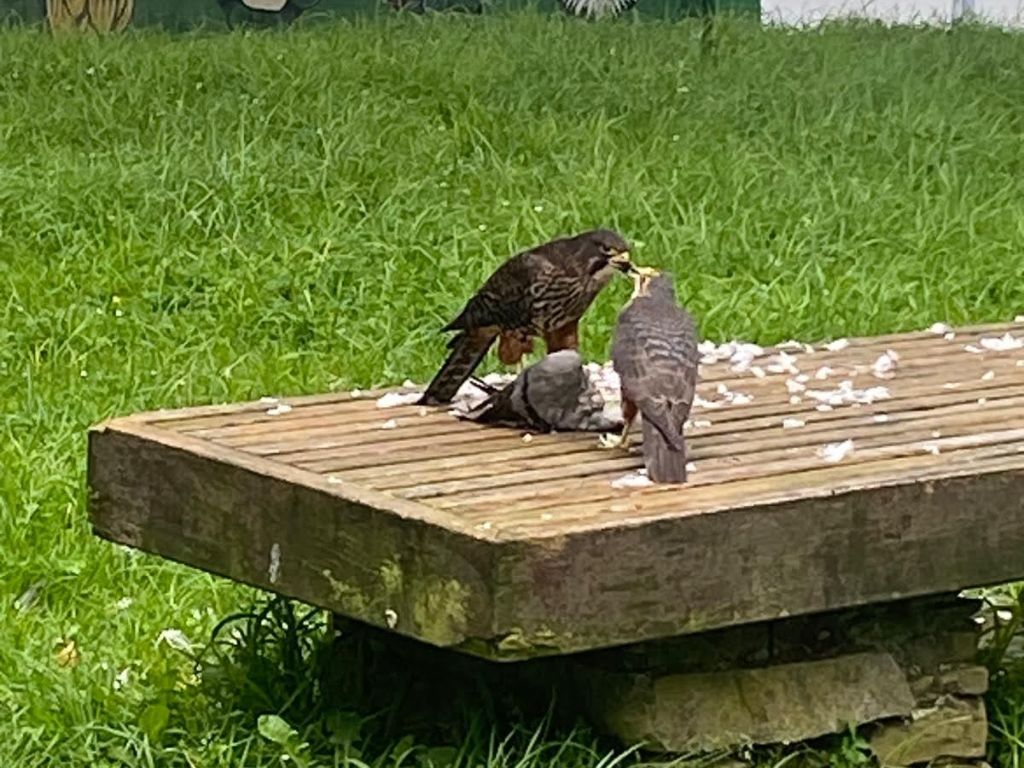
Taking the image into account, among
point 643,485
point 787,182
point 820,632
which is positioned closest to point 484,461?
point 643,485

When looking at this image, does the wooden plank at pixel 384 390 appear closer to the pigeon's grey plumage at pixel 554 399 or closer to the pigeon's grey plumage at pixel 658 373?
the pigeon's grey plumage at pixel 554 399

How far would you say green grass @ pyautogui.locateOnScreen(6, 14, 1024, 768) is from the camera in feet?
15.6

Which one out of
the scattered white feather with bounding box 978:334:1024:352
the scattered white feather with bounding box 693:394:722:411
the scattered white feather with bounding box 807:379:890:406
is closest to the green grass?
the scattered white feather with bounding box 693:394:722:411

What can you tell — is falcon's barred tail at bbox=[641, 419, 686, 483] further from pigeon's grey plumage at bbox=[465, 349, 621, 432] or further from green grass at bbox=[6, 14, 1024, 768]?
green grass at bbox=[6, 14, 1024, 768]

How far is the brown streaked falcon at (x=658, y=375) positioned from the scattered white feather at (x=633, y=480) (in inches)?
0.6

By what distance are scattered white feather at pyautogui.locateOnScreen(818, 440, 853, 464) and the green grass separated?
1.00 m

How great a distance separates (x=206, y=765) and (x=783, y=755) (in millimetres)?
888

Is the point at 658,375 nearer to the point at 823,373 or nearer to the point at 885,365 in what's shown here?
the point at 823,373

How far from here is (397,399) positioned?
4.04m

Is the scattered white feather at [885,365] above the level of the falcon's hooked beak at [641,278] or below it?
below

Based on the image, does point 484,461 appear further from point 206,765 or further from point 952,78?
point 952,78

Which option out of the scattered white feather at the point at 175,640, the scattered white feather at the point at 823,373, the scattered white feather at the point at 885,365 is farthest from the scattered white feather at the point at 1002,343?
the scattered white feather at the point at 175,640

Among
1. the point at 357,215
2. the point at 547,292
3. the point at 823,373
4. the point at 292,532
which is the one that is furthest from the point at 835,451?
the point at 357,215

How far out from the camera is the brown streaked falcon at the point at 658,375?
3.36 meters
